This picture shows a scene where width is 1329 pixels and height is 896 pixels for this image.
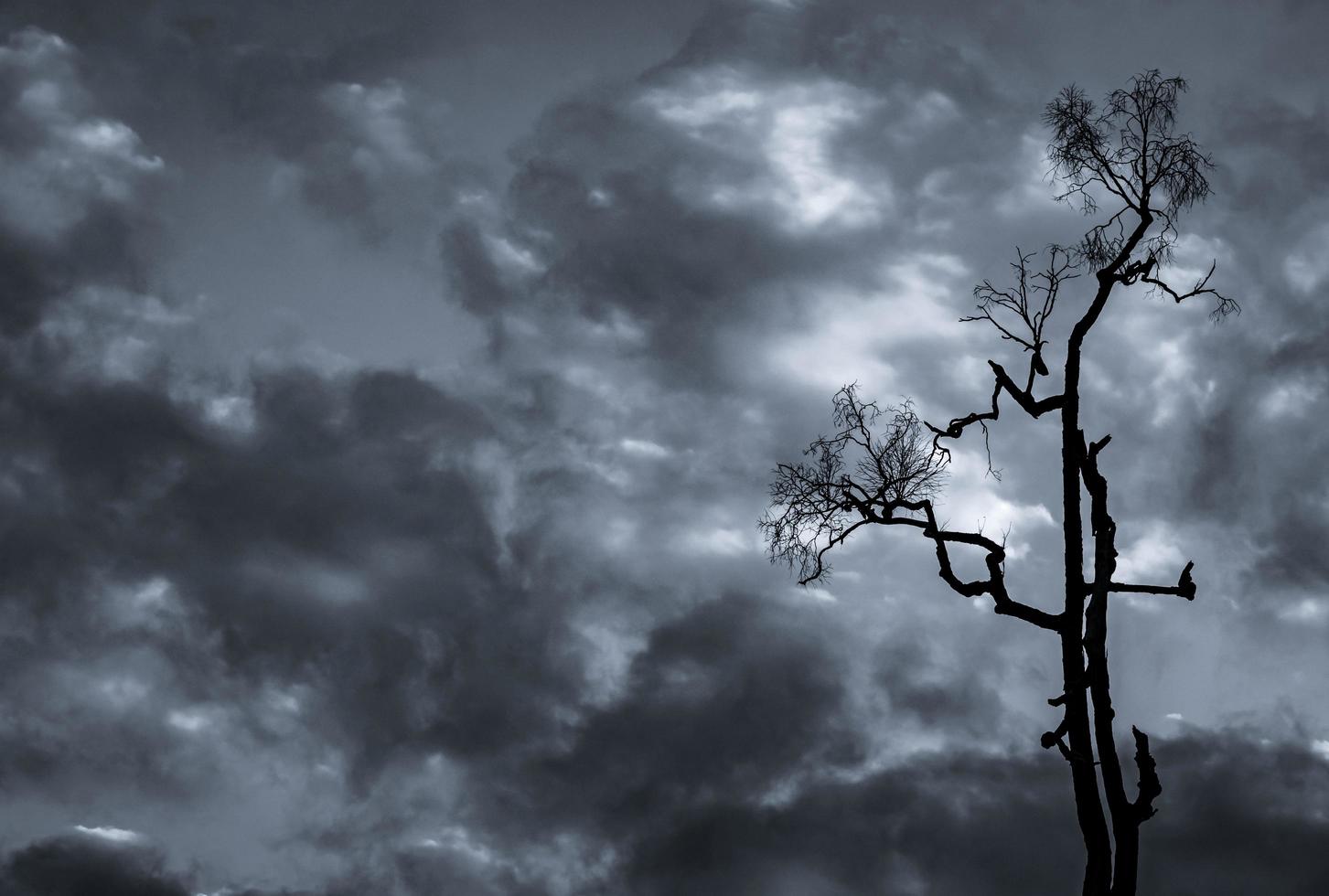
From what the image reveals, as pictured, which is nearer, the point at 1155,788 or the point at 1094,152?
the point at 1155,788

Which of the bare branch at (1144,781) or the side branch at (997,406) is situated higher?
the side branch at (997,406)

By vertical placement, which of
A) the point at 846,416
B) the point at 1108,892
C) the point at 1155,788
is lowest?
the point at 1108,892

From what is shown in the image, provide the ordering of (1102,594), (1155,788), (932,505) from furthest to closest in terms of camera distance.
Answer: (932,505) → (1102,594) → (1155,788)

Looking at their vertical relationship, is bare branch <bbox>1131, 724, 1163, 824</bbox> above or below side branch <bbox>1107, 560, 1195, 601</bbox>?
below

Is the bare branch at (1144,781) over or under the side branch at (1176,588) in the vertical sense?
under

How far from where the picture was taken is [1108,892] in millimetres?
18359

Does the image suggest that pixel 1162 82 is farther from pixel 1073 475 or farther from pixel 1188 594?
pixel 1188 594

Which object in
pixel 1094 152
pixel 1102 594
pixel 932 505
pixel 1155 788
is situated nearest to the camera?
pixel 1155 788

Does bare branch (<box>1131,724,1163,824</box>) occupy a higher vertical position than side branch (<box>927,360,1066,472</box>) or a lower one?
lower

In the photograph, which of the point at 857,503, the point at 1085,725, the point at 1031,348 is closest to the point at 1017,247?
the point at 1031,348

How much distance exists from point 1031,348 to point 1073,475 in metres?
2.63

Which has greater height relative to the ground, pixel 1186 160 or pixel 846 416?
pixel 1186 160

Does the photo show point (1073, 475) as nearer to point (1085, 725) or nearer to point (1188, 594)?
point (1188, 594)

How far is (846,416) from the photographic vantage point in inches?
875
